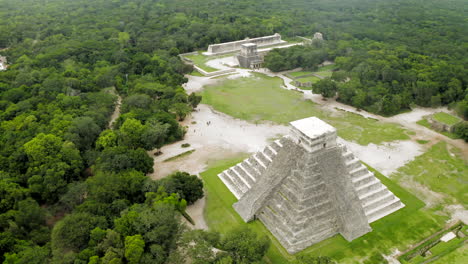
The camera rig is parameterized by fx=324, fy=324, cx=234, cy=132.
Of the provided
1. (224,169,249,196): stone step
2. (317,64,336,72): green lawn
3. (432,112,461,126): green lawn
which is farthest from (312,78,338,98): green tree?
(224,169,249,196): stone step

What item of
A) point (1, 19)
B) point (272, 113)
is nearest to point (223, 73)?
point (272, 113)

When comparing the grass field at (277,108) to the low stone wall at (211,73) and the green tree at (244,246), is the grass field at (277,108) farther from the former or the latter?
the green tree at (244,246)

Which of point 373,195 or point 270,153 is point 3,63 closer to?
point 270,153

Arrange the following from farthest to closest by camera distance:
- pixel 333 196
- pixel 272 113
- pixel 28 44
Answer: pixel 28 44 < pixel 272 113 < pixel 333 196

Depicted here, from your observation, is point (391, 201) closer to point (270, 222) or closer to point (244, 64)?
point (270, 222)

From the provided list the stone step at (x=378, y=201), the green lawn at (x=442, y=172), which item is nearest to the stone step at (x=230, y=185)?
the stone step at (x=378, y=201)

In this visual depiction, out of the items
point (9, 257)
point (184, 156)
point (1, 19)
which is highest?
point (1, 19)
